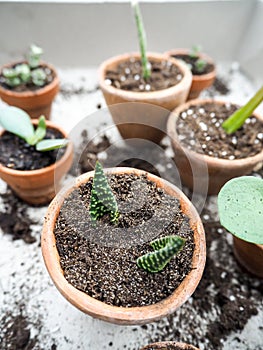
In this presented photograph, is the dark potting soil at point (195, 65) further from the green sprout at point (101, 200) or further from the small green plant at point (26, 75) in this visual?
the green sprout at point (101, 200)

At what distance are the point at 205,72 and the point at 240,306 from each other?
1300 mm

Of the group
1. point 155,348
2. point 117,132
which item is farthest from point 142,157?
point 155,348

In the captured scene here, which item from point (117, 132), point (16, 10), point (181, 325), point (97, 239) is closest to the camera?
point (97, 239)

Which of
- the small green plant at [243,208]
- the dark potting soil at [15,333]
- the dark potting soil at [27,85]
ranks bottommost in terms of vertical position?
the dark potting soil at [15,333]

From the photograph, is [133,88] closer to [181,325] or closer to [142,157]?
[142,157]

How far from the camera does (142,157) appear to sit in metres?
1.62

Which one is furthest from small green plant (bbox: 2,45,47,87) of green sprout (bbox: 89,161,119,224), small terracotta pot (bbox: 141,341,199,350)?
small terracotta pot (bbox: 141,341,199,350)

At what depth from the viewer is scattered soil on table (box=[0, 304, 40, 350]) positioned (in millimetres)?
1093

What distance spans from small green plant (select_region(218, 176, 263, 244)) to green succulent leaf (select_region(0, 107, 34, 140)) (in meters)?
0.79

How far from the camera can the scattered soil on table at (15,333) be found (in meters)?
1.09

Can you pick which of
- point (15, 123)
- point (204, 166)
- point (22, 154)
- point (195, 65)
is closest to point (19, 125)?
point (15, 123)

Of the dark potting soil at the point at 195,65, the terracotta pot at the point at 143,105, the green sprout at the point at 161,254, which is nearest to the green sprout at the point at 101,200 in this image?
the green sprout at the point at 161,254

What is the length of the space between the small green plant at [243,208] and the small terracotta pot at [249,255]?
0.76ft

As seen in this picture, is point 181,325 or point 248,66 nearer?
point 181,325
